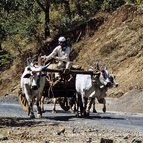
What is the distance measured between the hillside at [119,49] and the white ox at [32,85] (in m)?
13.4

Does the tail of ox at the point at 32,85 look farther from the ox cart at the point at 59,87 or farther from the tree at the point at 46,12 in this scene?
the tree at the point at 46,12

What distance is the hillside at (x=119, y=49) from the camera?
37344 millimetres

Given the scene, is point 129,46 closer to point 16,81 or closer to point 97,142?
point 16,81

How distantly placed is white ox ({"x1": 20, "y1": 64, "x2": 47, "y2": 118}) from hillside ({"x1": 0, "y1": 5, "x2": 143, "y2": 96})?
43.9 feet

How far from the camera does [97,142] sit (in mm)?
12648

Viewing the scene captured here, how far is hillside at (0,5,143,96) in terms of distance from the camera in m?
37.3

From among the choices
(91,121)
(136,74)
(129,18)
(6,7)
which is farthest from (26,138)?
(6,7)

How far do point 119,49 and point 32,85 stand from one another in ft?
70.4

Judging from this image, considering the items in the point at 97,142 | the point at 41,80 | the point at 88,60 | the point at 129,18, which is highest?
the point at 129,18

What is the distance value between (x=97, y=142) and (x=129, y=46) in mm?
28811

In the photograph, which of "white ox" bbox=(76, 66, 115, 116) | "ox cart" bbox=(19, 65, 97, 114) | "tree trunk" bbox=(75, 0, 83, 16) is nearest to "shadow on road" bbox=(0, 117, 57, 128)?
"ox cart" bbox=(19, 65, 97, 114)

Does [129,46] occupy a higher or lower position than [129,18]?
lower

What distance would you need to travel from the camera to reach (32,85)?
20.8 meters

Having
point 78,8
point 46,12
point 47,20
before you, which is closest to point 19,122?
point 47,20
